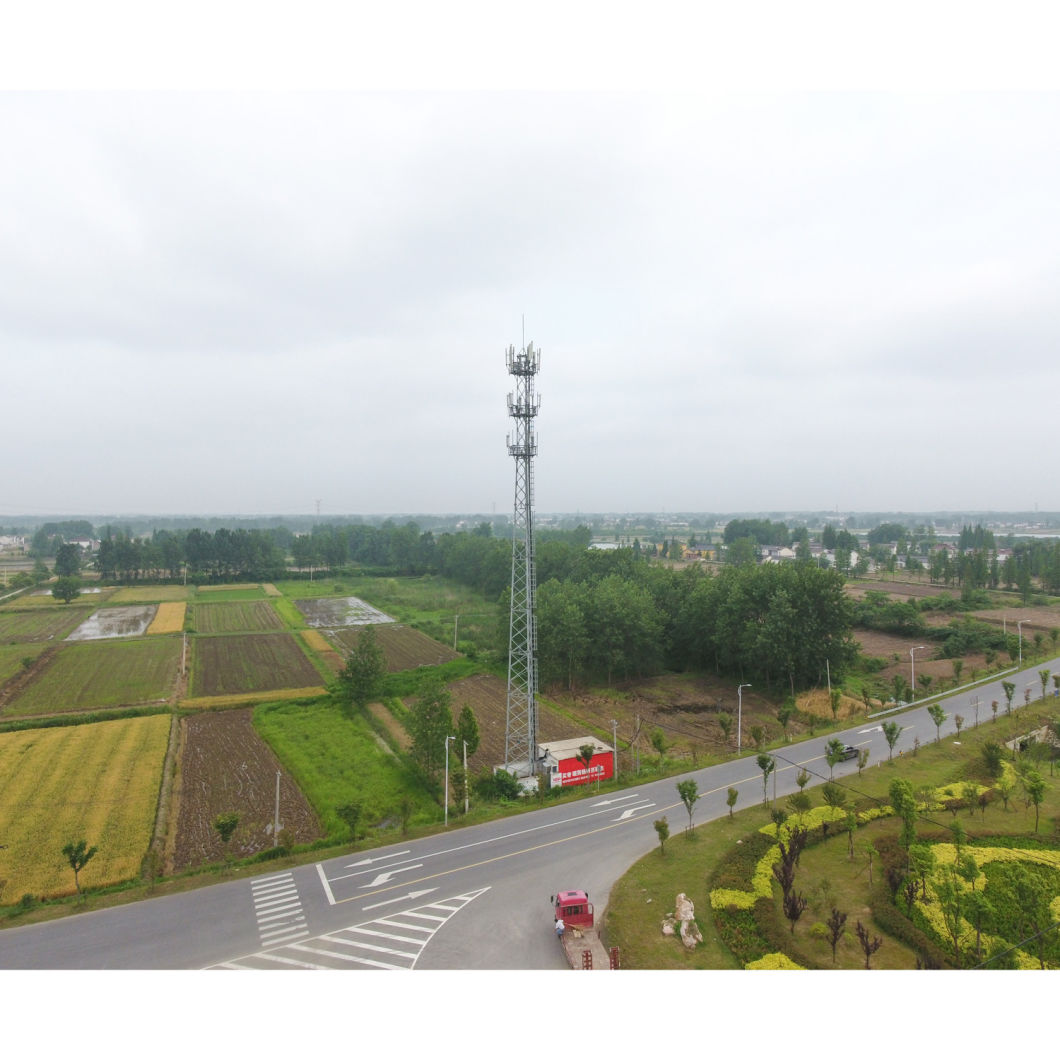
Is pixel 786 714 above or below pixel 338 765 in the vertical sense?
above

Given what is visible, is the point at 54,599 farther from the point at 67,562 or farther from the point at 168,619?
the point at 168,619

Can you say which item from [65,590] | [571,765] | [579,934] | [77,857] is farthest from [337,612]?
[579,934]

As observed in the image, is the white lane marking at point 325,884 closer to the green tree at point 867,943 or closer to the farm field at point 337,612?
the green tree at point 867,943

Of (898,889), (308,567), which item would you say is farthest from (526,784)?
(308,567)

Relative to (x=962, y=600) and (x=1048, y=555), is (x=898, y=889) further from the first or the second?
(x=1048, y=555)

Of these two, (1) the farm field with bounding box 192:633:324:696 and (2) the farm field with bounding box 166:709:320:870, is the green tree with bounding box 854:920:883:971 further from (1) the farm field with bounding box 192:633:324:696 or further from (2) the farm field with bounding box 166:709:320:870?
(1) the farm field with bounding box 192:633:324:696

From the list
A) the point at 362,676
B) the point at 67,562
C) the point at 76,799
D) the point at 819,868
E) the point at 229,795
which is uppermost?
the point at 67,562
